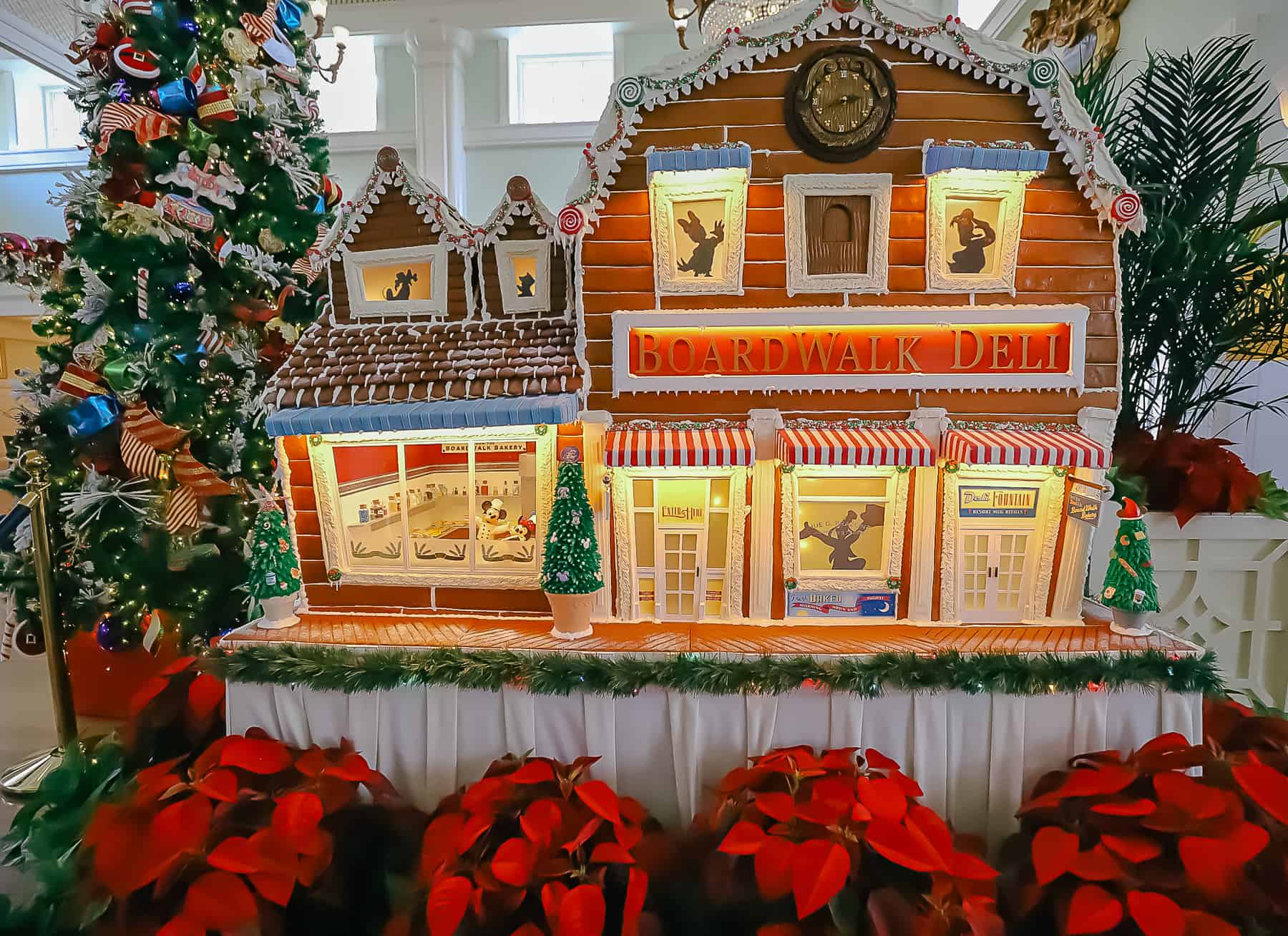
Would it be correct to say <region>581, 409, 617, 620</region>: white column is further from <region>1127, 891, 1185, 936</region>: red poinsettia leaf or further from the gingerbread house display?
<region>1127, 891, 1185, 936</region>: red poinsettia leaf

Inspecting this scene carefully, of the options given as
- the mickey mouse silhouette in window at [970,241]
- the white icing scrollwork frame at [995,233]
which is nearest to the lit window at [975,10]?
the white icing scrollwork frame at [995,233]

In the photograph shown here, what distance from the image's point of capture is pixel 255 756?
2967 mm

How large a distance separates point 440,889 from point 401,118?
35.9ft

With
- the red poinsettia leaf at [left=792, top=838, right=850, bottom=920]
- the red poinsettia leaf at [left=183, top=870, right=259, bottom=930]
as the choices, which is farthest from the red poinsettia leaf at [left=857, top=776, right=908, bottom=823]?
the red poinsettia leaf at [left=183, top=870, right=259, bottom=930]

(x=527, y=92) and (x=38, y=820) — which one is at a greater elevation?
(x=527, y=92)

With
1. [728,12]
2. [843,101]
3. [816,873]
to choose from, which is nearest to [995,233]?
[843,101]

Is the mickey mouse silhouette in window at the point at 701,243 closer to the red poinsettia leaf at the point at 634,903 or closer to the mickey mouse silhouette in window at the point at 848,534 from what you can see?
the mickey mouse silhouette in window at the point at 848,534

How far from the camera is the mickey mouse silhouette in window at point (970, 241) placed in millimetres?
3605

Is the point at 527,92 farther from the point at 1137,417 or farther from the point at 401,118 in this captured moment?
the point at 1137,417

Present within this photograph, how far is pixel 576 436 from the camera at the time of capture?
149 inches

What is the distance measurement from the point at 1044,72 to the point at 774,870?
4345 mm

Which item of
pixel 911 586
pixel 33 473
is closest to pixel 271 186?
pixel 33 473

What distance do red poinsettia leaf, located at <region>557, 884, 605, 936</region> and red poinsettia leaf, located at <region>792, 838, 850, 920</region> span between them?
0.77 m

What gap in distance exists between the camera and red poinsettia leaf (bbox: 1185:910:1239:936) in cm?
221
